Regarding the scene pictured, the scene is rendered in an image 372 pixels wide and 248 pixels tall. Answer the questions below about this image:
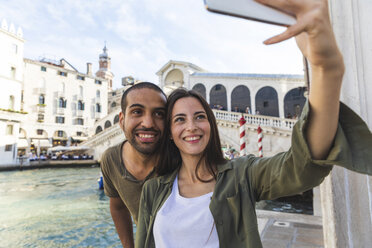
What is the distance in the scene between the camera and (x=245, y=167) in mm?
1038

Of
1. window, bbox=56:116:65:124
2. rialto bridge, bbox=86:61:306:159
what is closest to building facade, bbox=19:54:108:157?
window, bbox=56:116:65:124

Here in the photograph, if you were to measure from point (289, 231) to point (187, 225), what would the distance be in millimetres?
2880

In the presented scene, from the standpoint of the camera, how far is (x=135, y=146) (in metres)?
1.59

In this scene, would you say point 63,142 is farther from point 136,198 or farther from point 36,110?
point 136,198

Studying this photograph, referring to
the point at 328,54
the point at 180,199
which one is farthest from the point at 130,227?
the point at 328,54

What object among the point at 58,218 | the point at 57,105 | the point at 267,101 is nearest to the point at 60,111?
the point at 57,105

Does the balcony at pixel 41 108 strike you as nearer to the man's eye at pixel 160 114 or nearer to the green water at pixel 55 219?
the green water at pixel 55 219

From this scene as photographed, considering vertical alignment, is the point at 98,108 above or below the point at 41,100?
below

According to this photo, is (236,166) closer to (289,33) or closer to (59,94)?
(289,33)

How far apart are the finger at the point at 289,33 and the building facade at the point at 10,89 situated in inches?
947

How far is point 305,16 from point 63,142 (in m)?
31.8

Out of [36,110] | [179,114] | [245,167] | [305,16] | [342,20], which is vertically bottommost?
[245,167]

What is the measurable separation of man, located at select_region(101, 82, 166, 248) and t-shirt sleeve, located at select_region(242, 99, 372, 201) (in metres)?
0.89

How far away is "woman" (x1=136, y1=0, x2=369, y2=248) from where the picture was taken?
1.93 feet
